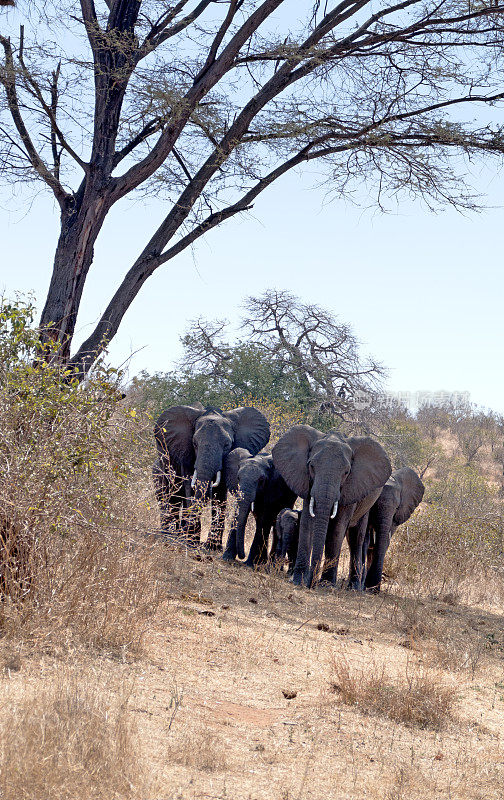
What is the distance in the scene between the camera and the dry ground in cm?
429

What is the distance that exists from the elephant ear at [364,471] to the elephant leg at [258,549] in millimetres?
1615

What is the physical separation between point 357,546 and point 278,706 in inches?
290

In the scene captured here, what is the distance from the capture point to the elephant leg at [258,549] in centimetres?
1227

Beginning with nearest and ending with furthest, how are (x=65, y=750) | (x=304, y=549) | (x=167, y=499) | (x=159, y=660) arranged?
(x=65, y=750) < (x=159, y=660) < (x=167, y=499) < (x=304, y=549)

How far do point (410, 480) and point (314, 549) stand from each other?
3995mm

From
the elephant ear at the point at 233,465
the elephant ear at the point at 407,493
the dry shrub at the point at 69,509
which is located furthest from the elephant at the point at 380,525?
the dry shrub at the point at 69,509

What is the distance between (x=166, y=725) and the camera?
473cm

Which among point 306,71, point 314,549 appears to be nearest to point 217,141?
point 306,71

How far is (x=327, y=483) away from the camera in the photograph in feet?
36.8

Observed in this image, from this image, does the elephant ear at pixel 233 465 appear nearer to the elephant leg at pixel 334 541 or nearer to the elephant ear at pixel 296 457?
the elephant ear at pixel 296 457

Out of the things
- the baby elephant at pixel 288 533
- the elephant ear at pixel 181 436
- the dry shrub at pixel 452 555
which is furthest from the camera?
the elephant ear at pixel 181 436

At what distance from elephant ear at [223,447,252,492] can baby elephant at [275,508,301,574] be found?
0.90 m

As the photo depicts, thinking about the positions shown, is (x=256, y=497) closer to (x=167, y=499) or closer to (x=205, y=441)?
(x=205, y=441)

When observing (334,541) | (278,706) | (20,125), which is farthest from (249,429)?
(278,706)
